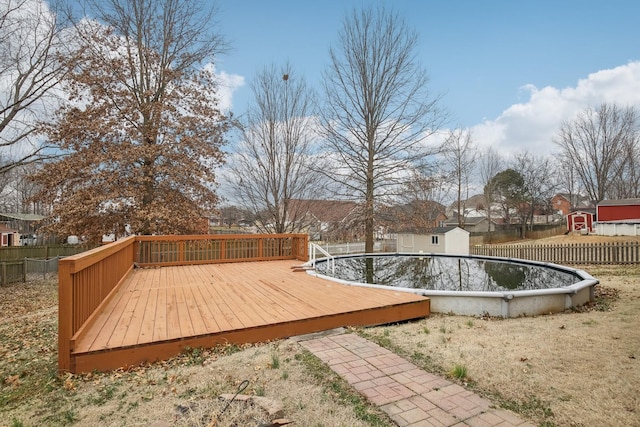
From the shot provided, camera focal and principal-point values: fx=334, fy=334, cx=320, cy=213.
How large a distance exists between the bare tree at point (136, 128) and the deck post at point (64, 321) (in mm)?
7863

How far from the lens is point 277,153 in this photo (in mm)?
13320

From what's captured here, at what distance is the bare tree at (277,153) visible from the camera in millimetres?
13375

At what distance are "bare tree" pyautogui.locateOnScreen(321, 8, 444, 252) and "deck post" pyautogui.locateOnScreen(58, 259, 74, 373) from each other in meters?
10.7

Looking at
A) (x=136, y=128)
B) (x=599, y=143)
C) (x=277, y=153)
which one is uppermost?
(x=599, y=143)

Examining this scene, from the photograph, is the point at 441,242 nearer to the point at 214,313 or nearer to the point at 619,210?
the point at 619,210

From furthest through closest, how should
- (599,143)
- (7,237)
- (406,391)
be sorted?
(7,237)
(599,143)
(406,391)

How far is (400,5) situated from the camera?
1299 centimetres

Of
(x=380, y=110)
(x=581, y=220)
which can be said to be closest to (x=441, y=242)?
(x=380, y=110)

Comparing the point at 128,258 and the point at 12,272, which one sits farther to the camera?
the point at 12,272

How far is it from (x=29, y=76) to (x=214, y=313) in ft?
38.4

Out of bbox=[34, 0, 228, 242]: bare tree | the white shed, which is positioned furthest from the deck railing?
the white shed

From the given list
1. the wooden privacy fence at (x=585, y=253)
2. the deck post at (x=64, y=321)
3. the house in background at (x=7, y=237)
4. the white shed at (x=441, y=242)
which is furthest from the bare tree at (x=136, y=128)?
the house in background at (x=7, y=237)

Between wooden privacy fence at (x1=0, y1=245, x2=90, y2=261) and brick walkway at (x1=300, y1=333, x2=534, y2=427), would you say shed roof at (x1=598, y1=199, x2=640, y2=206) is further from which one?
wooden privacy fence at (x1=0, y1=245, x2=90, y2=261)

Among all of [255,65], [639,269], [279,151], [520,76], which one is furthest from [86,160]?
[639,269]
